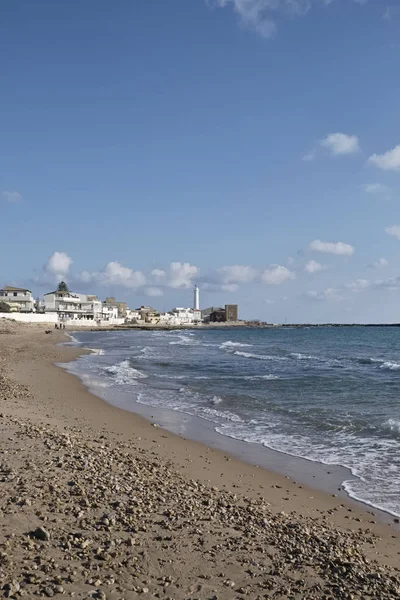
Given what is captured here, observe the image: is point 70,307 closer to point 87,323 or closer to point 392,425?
point 87,323

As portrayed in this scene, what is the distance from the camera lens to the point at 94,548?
529cm

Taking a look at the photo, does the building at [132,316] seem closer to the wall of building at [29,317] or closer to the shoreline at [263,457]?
the wall of building at [29,317]

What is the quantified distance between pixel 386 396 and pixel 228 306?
548 ft

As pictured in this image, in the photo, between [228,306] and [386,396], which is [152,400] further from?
[228,306]

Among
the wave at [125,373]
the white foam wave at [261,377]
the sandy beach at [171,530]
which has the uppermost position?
the sandy beach at [171,530]

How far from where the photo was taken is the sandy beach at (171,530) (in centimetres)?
482

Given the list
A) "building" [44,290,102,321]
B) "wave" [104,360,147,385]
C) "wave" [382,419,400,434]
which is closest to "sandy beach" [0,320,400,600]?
"wave" [382,419,400,434]

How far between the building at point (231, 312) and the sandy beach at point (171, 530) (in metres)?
174

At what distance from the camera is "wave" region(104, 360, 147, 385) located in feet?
78.8

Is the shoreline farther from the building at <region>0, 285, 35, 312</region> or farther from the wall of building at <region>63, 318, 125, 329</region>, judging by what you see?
the building at <region>0, 285, 35, 312</region>

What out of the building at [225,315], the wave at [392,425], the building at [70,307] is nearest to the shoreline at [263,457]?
the wave at [392,425]

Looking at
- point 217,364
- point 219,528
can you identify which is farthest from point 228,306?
point 219,528

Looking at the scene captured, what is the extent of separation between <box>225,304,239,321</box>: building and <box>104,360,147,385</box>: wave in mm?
152732

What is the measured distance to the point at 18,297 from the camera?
113m
